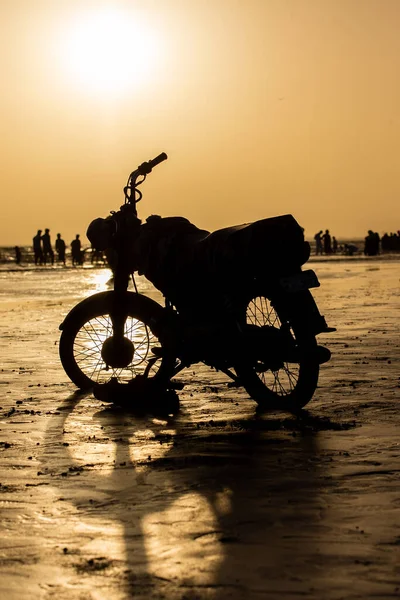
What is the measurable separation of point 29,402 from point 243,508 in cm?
366

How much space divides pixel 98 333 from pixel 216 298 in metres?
1.73

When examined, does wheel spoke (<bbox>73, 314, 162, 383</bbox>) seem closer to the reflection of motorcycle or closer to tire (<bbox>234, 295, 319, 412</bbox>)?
the reflection of motorcycle

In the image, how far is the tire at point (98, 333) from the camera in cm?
821

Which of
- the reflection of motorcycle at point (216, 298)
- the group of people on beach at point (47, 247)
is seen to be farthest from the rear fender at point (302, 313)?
the group of people on beach at point (47, 247)

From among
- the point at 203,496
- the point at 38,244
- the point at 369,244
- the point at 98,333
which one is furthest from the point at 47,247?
the point at 203,496

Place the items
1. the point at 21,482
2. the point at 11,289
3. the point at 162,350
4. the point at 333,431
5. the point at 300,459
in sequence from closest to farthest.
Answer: the point at 21,482
the point at 300,459
the point at 333,431
the point at 162,350
the point at 11,289

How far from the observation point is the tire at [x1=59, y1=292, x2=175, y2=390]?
821 centimetres

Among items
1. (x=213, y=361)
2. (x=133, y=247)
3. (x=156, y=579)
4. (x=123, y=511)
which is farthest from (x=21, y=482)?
(x=133, y=247)

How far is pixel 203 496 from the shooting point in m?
4.88

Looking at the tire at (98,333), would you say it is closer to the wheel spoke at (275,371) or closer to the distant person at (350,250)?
the wheel spoke at (275,371)

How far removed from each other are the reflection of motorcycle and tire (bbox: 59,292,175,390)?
0.09ft

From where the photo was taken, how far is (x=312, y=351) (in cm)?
705

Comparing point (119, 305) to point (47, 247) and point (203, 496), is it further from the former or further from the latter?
point (47, 247)

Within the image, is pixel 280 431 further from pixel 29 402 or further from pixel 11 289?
pixel 11 289
